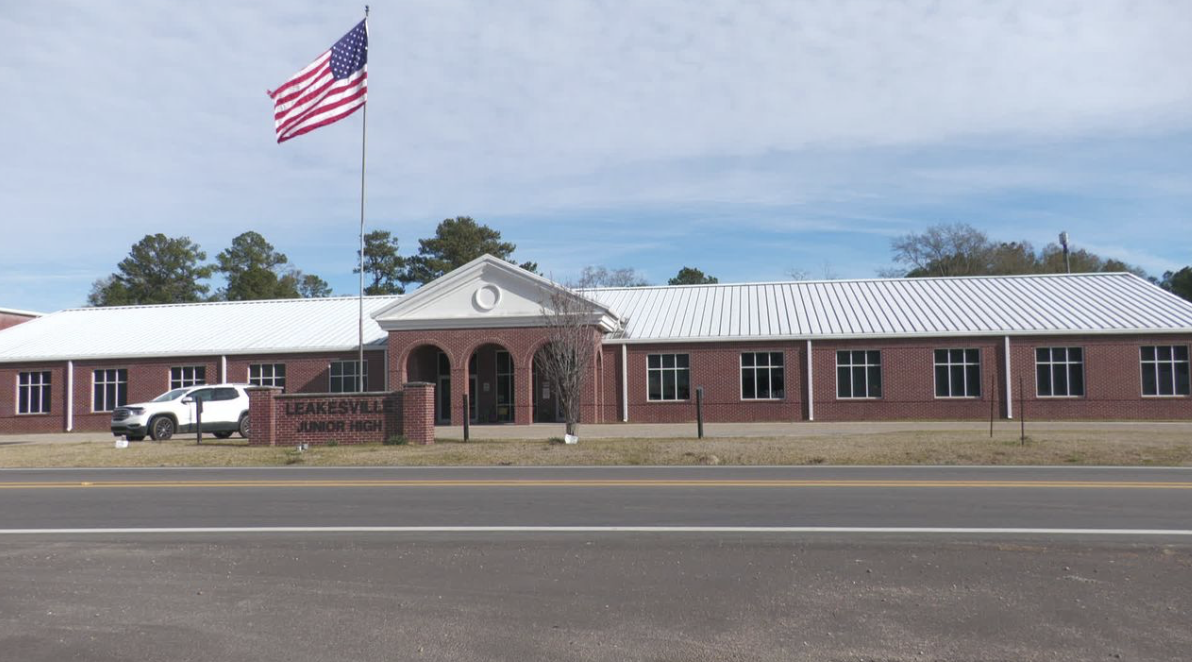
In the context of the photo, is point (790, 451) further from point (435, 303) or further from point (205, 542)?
point (435, 303)

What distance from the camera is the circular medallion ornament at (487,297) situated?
33.7 m

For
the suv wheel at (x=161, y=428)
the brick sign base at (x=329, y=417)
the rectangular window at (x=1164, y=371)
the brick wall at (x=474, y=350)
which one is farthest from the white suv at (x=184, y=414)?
the rectangular window at (x=1164, y=371)

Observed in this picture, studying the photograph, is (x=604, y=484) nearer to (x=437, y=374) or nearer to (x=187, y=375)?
(x=437, y=374)

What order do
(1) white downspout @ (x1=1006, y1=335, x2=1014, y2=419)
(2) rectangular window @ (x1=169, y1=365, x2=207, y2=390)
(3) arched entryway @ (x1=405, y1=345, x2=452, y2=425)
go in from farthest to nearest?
1. (2) rectangular window @ (x1=169, y1=365, x2=207, y2=390)
2. (3) arched entryway @ (x1=405, y1=345, x2=452, y2=425)
3. (1) white downspout @ (x1=1006, y1=335, x2=1014, y2=419)

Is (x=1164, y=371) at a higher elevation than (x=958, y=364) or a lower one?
lower

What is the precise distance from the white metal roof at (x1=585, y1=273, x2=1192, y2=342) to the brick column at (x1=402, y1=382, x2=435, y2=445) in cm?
1324

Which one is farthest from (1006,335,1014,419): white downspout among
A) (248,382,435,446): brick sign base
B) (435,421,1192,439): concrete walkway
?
(248,382,435,446): brick sign base

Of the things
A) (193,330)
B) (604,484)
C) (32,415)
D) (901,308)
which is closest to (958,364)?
(901,308)

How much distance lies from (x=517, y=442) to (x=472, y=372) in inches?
553

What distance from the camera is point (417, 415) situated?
75.2ft

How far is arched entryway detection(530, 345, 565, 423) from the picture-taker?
3534 centimetres

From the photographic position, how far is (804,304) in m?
38.1

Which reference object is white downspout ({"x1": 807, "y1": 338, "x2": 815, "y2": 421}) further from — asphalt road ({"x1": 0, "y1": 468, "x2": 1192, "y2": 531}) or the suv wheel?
the suv wheel

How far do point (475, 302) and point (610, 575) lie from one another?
26.4m
